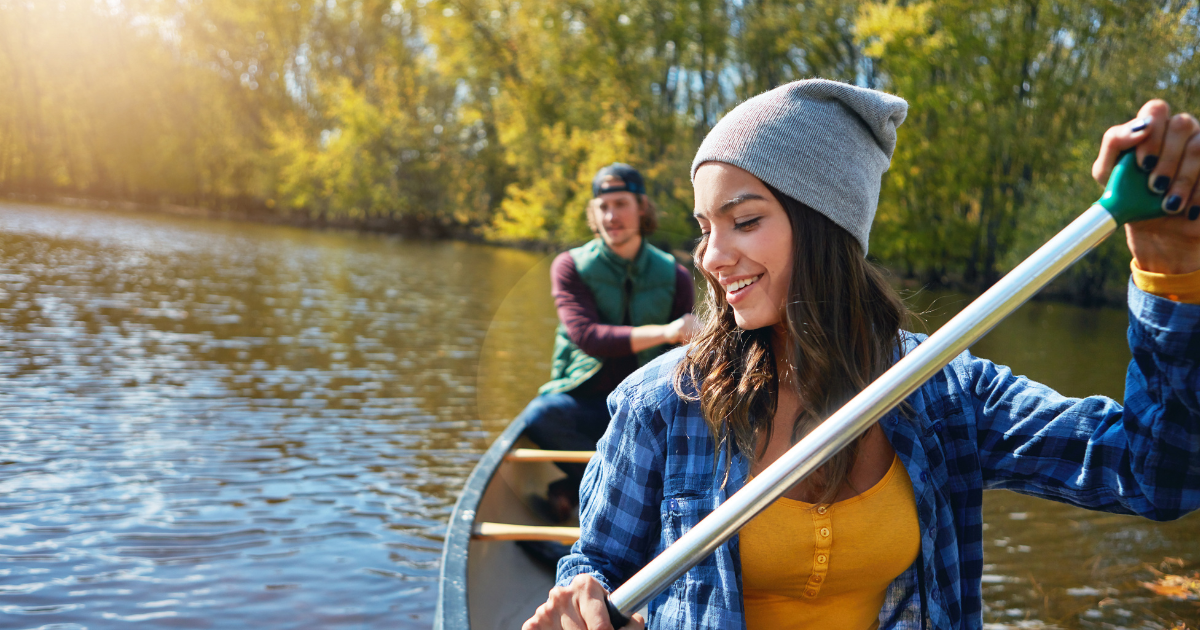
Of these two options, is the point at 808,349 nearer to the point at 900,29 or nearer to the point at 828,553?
the point at 828,553

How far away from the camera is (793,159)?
1.41 meters

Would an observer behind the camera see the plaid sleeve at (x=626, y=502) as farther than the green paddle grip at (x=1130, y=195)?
Yes

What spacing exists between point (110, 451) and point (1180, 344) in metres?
6.93

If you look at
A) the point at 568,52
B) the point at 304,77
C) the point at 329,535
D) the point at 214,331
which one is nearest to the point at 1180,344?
the point at 329,535

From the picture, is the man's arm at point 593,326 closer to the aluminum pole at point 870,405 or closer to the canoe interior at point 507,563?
the canoe interior at point 507,563

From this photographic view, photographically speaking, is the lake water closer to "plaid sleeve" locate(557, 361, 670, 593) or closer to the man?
"plaid sleeve" locate(557, 361, 670, 593)

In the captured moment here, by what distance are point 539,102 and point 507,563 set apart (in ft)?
88.2

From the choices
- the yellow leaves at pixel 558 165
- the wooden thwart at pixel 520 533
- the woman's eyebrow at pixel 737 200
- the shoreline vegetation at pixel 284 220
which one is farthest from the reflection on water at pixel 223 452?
the shoreline vegetation at pixel 284 220

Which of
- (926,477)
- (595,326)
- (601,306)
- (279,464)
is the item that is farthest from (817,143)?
(279,464)

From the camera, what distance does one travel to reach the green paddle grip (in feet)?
3.53

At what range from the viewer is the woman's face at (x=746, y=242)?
144 cm

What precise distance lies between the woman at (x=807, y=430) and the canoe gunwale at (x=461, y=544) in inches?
51.9

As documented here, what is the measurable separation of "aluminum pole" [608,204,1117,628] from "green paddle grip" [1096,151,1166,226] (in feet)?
0.08

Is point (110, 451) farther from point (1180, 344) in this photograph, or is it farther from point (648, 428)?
point (1180, 344)
